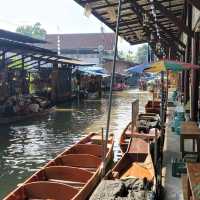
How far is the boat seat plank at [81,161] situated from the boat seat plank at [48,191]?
2.38m

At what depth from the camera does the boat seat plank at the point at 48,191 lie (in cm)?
684

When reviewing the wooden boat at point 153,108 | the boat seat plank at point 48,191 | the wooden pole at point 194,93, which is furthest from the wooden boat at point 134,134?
the wooden boat at point 153,108

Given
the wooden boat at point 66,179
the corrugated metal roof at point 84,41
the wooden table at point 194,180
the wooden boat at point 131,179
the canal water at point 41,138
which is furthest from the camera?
the corrugated metal roof at point 84,41

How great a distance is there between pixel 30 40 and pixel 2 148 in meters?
14.9

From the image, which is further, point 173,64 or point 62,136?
point 62,136

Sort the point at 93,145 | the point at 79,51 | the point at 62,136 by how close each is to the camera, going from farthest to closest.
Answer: the point at 79,51
the point at 62,136
the point at 93,145

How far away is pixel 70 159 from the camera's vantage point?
9453mm

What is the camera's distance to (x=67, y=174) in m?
8.17

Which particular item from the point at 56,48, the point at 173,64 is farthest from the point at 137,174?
the point at 56,48

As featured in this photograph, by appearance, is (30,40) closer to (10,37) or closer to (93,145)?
(10,37)

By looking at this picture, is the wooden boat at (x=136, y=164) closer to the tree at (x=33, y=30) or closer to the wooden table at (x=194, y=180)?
the wooden table at (x=194, y=180)

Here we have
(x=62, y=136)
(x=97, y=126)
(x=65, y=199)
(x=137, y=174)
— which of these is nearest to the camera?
(x=65, y=199)

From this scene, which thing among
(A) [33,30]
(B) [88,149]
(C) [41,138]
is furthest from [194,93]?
(A) [33,30]

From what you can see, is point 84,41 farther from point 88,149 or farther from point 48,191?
point 48,191
